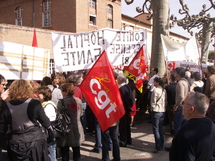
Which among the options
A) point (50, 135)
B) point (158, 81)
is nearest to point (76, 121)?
point (50, 135)

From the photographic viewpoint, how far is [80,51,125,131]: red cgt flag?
3.80 m

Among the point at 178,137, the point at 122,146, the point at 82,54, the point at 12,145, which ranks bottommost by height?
the point at 122,146

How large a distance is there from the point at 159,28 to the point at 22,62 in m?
4.87

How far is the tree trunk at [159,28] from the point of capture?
7656 mm

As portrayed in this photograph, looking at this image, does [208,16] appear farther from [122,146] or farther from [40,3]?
[40,3]

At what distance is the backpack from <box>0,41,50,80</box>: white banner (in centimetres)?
147

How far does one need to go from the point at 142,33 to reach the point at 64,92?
2816 millimetres

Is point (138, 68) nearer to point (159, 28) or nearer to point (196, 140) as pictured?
point (159, 28)

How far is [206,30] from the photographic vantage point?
15211 mm

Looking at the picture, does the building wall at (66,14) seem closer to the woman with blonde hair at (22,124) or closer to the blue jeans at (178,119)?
the blue jeans at (178,119)

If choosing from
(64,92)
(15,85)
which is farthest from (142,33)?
(15,85)

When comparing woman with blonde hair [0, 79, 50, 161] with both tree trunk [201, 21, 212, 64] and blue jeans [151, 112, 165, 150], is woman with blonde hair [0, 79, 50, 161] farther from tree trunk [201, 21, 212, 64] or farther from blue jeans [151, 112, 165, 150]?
tree trunk [201, 21, 212, 64]

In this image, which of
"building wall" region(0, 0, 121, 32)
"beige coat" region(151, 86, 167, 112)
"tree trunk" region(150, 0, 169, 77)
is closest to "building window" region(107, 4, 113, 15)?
"building wall" region(0, 0, 121, 32)

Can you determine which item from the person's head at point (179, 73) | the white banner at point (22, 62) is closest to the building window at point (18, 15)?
the white banner at point (22, 62)
